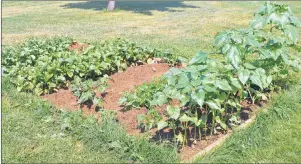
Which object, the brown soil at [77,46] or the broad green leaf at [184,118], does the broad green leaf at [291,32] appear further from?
the brown soil at [77,46]

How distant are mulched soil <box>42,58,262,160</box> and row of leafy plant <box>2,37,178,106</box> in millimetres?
149

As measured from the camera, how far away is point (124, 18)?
15.1 metres

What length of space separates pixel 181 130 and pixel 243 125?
2.36 feet

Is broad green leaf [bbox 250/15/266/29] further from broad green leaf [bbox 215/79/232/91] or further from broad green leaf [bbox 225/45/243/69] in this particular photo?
broad green leaf [bbox 215/79/232/91]

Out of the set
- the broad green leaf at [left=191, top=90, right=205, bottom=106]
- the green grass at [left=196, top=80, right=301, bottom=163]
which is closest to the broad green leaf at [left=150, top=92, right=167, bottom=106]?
the broad green leaf at [left=191, top=90, right=205, bottom=106]

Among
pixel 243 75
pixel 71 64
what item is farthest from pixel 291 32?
pixel 71 64

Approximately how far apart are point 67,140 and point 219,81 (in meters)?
1.76

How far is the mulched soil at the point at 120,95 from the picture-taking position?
4.10 m

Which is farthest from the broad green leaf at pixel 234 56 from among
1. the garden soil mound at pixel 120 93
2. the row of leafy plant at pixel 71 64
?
the row of leafy plant at pixel 71 64

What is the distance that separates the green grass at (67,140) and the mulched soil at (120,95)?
0.52 feet

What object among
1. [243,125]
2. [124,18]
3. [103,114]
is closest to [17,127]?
[103,114]

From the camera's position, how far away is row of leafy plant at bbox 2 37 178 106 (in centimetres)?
554

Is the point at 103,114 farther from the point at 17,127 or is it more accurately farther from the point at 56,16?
the point at 56,16

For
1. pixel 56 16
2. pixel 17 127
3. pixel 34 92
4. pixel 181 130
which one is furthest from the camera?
pixel 56 16
